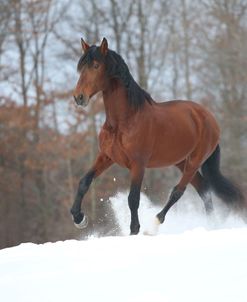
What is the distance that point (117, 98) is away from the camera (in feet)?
23.2

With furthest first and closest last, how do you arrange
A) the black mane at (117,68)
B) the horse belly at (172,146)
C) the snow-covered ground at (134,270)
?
1. the horse belly at (172,146)
2. the black mane at (117,68)
3. the snow-covered ground at (134,270)

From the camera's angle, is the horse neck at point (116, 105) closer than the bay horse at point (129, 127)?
No

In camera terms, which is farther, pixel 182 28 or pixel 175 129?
pixel 182 28

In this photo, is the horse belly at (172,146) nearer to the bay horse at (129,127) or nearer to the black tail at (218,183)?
the bay horse at (129,127)

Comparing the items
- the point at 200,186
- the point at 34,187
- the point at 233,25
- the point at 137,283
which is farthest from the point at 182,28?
the point at 137,283

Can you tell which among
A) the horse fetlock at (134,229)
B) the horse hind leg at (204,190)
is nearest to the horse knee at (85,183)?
the horse fetlock at (134,229)

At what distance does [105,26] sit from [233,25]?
4801 millimetres

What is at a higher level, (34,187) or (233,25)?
(233,25)

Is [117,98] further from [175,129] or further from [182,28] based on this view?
[182,28]

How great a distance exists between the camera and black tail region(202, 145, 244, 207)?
8664 millimetres

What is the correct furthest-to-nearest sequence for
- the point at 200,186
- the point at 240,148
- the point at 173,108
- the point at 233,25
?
the point at 233,25 → the point at 240,148 → the point at 200,186 → the point at 173,108

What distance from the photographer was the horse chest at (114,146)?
6945 mm

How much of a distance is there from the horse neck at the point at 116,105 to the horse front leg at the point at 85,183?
42cm

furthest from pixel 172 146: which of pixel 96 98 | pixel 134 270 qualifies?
pixel 96 98
